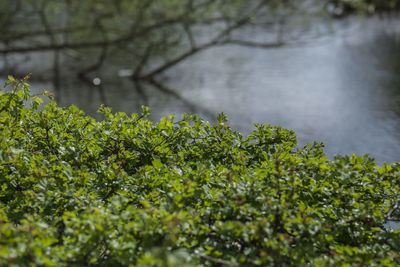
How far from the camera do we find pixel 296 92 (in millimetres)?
10297

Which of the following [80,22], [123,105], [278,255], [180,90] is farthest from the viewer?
[80,22]

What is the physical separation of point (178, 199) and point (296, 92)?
331 inches

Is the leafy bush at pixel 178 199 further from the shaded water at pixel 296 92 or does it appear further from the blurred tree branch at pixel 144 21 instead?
the blurred tree branch at pixel 144 21

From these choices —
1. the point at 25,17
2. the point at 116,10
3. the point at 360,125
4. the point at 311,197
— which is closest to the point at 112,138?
the point at 311,197

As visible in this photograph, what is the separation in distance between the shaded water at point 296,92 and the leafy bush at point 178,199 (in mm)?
3329

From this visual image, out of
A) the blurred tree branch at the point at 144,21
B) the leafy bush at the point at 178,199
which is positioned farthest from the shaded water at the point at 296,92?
the leafy bush at the point at 178,199

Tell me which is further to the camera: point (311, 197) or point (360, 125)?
point (360, 125)

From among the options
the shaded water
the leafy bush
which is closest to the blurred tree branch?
the shaded water

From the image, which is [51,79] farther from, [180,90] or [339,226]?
[339,226]

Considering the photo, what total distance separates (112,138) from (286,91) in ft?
25.5

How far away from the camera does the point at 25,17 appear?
13359mm

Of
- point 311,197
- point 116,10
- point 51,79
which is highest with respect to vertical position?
→ point 116,10

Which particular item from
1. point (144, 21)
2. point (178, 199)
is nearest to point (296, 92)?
point (144, 21)

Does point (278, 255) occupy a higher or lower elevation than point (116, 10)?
lower
